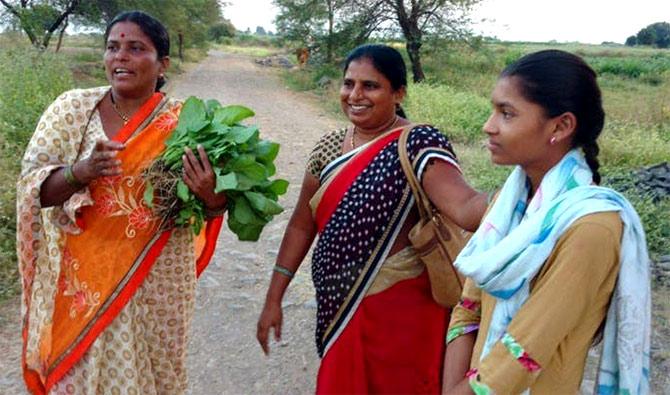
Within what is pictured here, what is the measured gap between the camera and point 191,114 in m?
2.11

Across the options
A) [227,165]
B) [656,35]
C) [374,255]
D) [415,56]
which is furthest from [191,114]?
[656,35]

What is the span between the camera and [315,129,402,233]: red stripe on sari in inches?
82.4

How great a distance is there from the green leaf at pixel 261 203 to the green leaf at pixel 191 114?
30 cm

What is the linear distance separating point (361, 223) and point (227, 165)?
1.62 ft

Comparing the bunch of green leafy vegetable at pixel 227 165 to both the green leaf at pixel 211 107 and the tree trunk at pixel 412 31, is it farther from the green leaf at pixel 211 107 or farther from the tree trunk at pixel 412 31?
the tree trunk at pixel 412 31

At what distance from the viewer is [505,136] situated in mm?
1490

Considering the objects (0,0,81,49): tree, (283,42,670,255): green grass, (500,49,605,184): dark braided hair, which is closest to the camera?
(500,49,605,184): dark braided hair

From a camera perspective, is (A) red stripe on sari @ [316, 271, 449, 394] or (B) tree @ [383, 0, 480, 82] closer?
(A) red stripe on sari @ [316, 271, 449, 394]

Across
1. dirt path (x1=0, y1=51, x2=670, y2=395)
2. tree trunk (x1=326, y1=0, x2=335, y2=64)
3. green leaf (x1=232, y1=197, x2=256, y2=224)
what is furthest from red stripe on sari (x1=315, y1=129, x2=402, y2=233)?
tree trunk (x1=326, y1=0, x2=335, y2=64)

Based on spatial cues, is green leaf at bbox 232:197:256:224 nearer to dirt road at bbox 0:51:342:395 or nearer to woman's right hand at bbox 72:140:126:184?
woman's right hand at bbox 72:140:126:184

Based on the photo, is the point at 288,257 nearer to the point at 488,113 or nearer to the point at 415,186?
the point at 415,186

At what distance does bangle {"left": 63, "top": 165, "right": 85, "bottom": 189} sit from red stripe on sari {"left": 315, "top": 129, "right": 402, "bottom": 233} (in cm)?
83

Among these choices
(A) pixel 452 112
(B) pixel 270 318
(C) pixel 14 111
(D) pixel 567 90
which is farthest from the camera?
(A) pixel 452 112

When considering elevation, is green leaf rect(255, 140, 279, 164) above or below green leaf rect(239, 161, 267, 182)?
above
